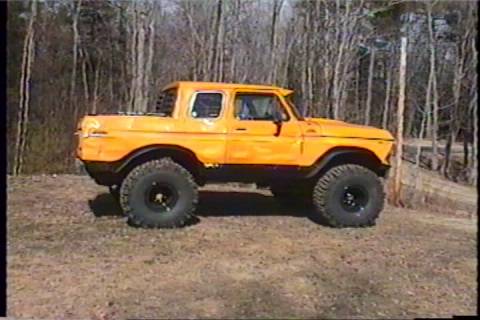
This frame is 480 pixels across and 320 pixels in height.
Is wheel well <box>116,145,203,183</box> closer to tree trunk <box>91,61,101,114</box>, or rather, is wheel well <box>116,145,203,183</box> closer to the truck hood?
the truck hood

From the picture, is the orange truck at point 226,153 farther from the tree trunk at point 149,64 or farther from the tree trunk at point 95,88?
the tree trunk at point 95,88

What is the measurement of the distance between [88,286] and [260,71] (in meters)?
7.26

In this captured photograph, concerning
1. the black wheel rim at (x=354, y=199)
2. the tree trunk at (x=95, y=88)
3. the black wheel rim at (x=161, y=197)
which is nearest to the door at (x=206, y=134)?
the black wheel rim at (x=161, y=197)

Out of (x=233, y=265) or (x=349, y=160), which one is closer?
(x=233, y=265)

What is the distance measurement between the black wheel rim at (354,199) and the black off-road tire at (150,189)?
1611mm

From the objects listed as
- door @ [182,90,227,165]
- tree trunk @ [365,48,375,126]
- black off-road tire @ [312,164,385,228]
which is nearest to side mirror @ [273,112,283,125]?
door @ [182,90,227,165]

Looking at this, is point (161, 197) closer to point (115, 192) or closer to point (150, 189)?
point (150, 189)

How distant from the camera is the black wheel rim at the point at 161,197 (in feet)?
20.1

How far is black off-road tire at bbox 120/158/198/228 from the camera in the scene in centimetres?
609

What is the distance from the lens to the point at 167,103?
6.62 m

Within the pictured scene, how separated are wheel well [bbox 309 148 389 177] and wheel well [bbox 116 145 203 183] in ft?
4.07

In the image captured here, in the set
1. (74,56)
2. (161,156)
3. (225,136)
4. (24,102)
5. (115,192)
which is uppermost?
(74,56)

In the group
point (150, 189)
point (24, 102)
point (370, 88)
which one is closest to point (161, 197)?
point (150, 189)

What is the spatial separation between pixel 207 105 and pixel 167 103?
0.52 metres
